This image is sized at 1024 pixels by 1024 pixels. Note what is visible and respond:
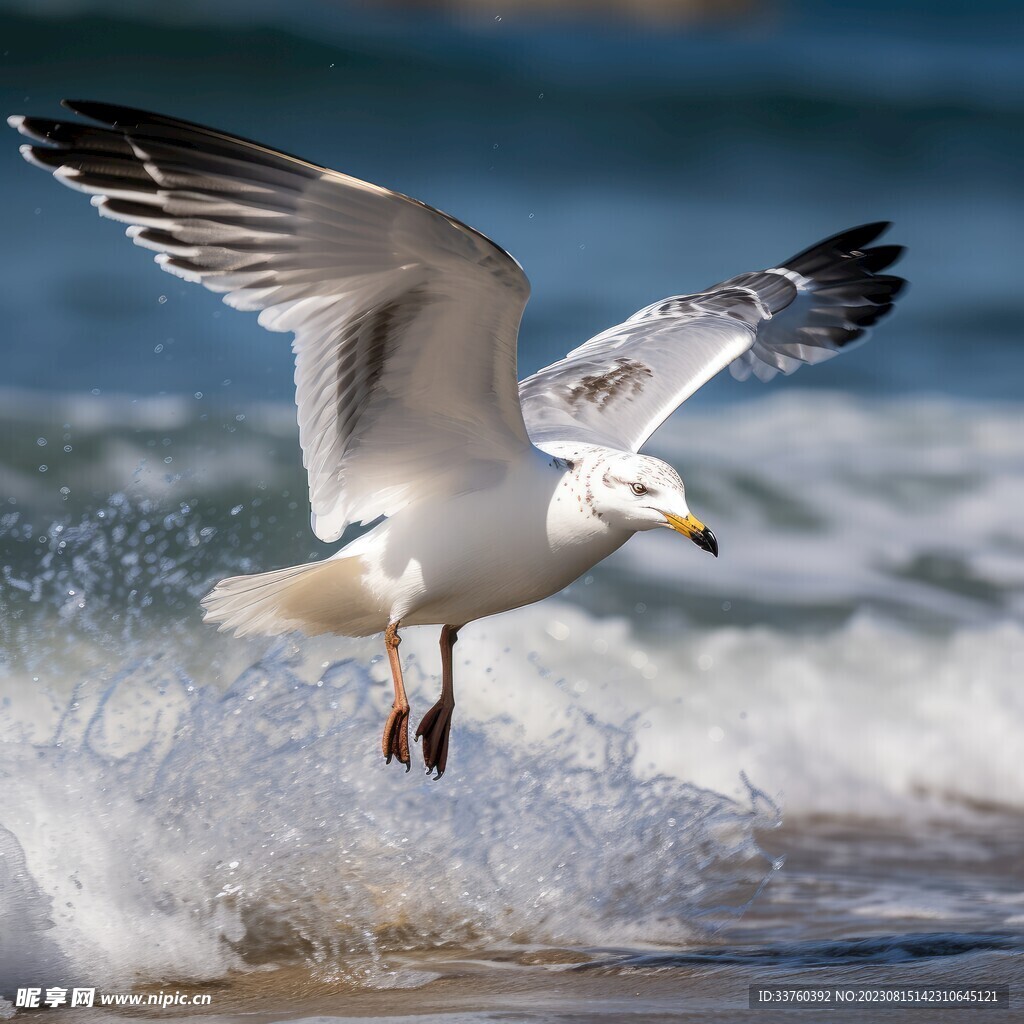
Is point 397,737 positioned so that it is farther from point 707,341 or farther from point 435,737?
point 707,341

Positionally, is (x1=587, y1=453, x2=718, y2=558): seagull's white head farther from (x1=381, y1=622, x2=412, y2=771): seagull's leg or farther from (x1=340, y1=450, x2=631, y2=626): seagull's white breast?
(x1=381, y1=622, x2=412, y2=771): seagull's leg

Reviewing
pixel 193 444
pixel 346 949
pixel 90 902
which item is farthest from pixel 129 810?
pixel 193 444

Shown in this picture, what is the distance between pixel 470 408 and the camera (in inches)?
167

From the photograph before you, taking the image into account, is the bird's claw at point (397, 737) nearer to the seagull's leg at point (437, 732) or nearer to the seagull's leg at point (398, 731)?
the seagull's leg at point (398, 731)

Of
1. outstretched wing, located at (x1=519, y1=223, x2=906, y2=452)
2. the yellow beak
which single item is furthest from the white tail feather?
the yellow beak

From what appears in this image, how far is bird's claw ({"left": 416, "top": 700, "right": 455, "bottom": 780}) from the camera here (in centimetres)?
476

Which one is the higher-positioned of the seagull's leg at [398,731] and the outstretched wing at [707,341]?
the outstretched wing at [707,341]

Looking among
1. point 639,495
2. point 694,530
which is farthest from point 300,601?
point 694,530

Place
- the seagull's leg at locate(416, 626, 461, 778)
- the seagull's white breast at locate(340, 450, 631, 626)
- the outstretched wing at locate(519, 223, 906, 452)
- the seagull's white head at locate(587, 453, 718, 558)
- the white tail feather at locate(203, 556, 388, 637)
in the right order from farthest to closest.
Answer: the outstretched wing at locate(519, 223, 906, 452)
the seagull's leg at locate(416, 626, 461, 778)
the white tail feather at locate(203, 556, 388, 637)
the seagull's white breast at locate(340, 450, 631, 626)
the seagull's white head at locate(587, 453, 718, 558)

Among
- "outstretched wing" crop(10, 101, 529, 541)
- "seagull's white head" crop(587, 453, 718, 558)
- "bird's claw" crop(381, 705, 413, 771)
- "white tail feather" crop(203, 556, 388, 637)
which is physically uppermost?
"outstretched wing" crop(10, 101, 529, 541)

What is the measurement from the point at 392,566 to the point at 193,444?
17.9 feet

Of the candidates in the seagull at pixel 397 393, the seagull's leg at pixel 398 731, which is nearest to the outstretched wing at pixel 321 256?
the seagull at pixel 397 393

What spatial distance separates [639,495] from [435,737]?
116 centimetres

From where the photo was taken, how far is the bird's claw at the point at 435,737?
476 centimetres
